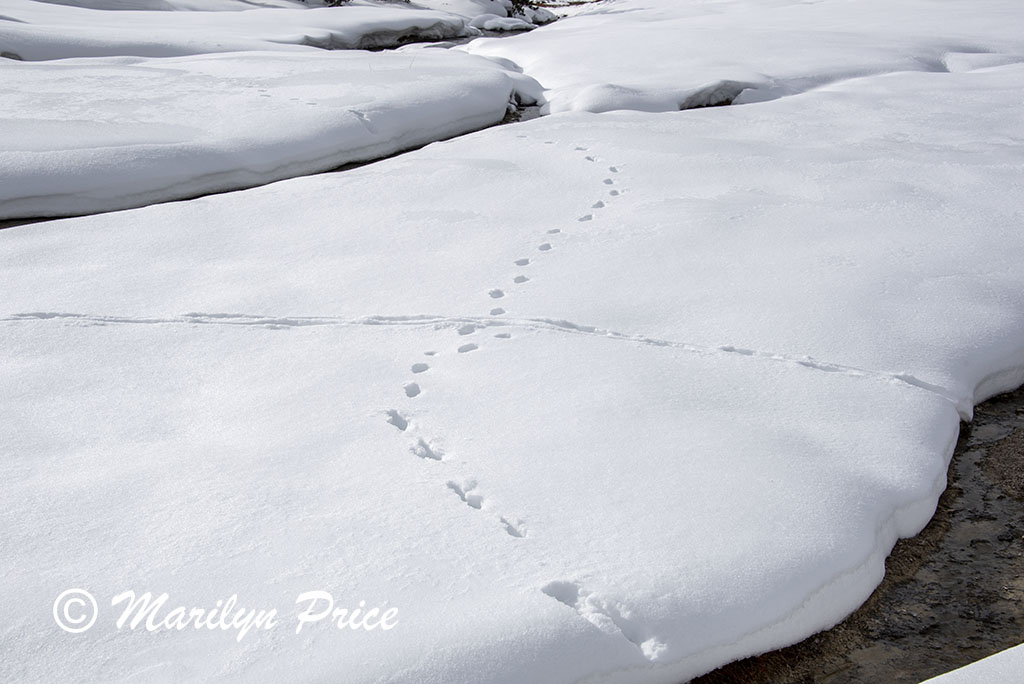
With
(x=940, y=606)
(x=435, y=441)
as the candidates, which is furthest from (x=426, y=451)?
(x=940, y=606)

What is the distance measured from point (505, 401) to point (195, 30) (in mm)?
6063

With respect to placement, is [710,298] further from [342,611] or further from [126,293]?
[126,293]

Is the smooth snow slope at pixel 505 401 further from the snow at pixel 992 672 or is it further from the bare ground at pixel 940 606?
the snow at pixel 992 672

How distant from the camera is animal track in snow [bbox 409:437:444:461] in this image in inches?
89.4

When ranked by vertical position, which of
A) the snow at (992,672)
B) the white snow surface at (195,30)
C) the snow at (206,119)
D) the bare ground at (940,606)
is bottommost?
the bare ground at (940,606)

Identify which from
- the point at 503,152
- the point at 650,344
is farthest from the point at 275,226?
the point at 650,344

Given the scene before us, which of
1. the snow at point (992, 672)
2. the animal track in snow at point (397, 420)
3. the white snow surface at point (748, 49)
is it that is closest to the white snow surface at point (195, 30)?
the white snow surface at point (748, 49)

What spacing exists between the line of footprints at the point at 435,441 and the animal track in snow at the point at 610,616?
20 cm

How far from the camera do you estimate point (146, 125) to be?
182 inches

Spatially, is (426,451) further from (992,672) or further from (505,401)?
(992,672)

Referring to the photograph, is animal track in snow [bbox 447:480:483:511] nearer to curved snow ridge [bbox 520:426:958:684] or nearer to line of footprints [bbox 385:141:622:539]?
line of footprints [bbox 385:141:622:539]

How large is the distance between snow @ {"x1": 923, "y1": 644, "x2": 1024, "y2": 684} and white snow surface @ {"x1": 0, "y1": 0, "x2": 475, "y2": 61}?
6356 mm

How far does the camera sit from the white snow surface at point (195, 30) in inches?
252

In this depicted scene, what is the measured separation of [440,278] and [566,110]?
253 centimetres
